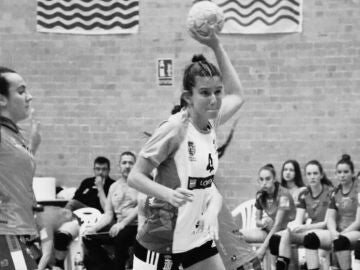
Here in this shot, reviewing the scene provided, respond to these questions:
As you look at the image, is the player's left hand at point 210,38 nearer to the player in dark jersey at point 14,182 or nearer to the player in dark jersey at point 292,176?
the player in dark jersey at point 14,182

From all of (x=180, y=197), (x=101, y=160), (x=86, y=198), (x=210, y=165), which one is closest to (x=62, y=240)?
(x=86, y=198)

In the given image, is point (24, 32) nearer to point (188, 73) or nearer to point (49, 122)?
point (49, 122)

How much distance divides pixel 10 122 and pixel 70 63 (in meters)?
7.66

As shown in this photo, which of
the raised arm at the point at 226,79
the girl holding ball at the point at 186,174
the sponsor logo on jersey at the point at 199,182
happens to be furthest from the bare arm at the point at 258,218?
the sponsor logo on jersey at the point at 199,182

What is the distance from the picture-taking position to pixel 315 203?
972 centimetres

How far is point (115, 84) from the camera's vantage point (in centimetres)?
1195

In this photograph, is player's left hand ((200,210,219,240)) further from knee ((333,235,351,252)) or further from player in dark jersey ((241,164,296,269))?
player in dark jersey ((241,164,296,269))

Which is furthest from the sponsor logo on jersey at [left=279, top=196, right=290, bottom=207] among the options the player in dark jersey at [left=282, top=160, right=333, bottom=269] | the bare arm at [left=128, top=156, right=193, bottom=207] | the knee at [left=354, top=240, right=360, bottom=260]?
the bare arm at [left=128, top=156, right=193, bottom=207]

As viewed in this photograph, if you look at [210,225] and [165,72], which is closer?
[210,225]

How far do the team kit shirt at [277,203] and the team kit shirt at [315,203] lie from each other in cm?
17

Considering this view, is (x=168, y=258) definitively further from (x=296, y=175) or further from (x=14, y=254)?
(x=296, y=175)

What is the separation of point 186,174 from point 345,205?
486 centimetres

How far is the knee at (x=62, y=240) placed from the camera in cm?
991

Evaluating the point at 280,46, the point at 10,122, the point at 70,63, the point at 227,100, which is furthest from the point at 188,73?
the point at 70,63
